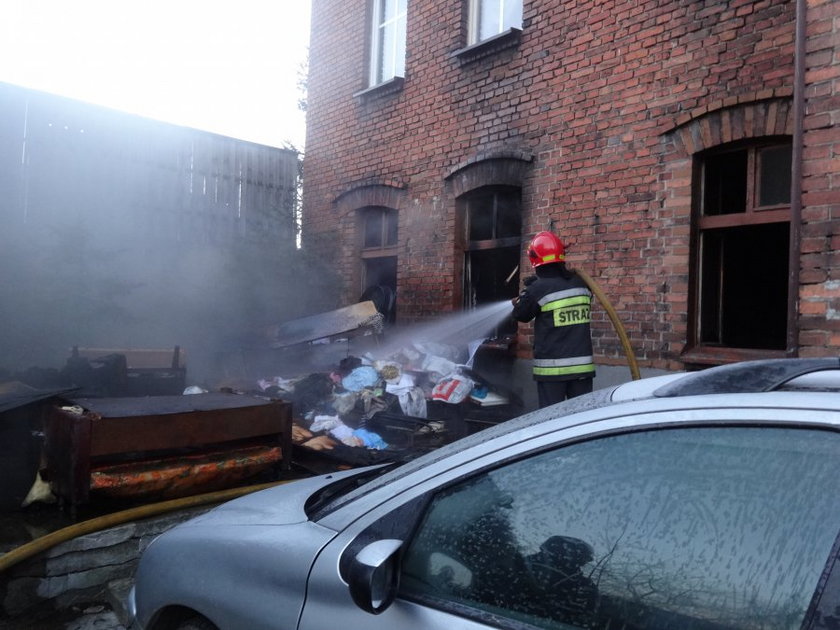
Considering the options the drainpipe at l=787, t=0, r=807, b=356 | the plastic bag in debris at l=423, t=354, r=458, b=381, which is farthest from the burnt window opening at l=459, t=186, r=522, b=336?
the drainpipe at l=787, t=0, r=807, b=356

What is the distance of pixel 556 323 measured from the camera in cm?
513

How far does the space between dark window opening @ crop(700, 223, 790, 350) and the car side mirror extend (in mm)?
4985

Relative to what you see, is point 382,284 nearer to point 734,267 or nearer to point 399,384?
point 399,384

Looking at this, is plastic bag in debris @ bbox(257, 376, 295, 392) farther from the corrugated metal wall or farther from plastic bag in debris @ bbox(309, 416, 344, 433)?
the corrugated metal wall

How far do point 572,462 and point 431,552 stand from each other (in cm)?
41

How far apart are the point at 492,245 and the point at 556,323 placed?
2.62 meters

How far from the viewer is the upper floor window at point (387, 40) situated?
355 inches

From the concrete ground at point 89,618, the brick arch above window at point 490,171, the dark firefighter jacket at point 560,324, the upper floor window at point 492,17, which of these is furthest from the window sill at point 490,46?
the concrete ground at point 89,618

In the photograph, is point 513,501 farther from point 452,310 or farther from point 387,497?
point 452,310

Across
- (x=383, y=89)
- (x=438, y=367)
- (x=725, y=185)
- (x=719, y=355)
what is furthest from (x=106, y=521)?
(x=383, y=89)

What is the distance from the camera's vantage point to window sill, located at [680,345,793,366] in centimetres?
520

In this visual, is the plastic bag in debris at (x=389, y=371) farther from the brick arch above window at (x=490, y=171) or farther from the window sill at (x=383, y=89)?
the window sill at (x=383, y=89)

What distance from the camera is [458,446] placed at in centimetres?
172

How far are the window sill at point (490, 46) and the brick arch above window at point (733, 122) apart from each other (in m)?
2.32
